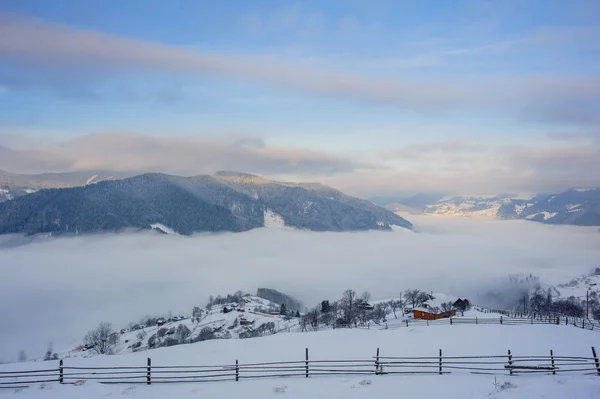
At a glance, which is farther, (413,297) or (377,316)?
(413,297)

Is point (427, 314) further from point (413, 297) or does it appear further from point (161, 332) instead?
point (161, 332)

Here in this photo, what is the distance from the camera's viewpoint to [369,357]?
32.8 meters

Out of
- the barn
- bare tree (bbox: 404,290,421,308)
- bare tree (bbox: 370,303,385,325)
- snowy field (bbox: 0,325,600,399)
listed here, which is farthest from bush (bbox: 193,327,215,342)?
snowy field (bbox: 0,325,600,399)

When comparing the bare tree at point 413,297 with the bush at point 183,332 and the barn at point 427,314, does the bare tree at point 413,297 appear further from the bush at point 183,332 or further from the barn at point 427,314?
the bush at point 183,332

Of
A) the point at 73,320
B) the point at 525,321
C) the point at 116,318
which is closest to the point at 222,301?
the point at 116,318

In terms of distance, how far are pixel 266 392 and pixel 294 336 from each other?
22572 mm

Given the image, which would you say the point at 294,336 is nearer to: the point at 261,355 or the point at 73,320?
the point at 261,355

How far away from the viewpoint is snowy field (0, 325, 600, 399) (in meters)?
21.2

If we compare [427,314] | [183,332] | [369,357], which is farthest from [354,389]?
[183,332]

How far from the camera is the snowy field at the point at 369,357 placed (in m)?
21.2

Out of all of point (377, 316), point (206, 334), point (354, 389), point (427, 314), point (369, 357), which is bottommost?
point (206, 334)

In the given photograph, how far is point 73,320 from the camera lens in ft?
Result: 637

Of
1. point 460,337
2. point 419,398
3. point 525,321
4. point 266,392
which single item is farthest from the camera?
point 525,321

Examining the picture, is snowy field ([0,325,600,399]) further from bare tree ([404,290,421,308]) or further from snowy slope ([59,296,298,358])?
snowy slope ([59,296,298,358])
